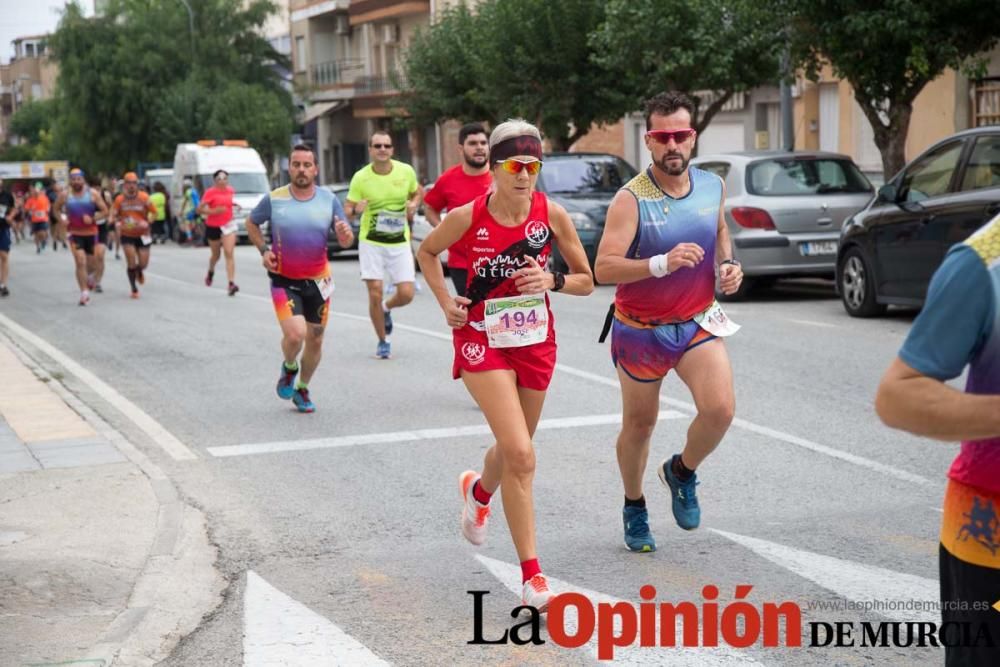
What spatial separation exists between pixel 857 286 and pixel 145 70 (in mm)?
47435

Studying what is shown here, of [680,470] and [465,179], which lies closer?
[680,470]

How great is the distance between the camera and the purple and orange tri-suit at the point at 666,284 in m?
5.92

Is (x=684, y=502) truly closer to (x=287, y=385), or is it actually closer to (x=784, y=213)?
(x=287, y=385)

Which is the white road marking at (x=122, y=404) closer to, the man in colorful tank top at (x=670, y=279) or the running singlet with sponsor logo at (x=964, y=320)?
the man in colorful tank top at (x=670, y=279)

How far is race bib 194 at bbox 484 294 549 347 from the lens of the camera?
569cm

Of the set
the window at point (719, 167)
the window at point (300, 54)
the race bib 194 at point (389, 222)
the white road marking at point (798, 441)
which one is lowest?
the white road marking at point (798, 441)

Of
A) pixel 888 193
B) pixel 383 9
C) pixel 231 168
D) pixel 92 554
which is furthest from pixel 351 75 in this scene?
pixel 92 554

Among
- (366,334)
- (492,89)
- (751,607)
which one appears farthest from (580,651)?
(492,89)

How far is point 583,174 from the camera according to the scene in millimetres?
21062

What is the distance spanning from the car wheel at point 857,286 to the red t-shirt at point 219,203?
1054 centimetres

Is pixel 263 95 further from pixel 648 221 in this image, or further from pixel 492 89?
pixel 648 221

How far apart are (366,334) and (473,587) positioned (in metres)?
9.49

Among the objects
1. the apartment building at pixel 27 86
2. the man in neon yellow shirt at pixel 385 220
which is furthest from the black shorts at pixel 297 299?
the apartment building at pixel 27 86

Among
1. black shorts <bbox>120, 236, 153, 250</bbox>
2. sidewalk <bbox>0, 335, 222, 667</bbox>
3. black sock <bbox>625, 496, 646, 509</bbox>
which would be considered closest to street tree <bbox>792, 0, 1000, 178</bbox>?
black shorts <bbox>120, 236, 153, 250</bbox>
